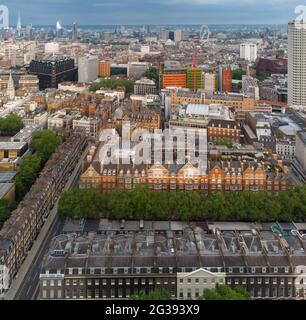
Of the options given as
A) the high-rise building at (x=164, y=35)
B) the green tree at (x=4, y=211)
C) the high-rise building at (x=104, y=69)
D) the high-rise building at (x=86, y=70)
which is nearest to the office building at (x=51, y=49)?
the high-rise building at (x=104, y=69)

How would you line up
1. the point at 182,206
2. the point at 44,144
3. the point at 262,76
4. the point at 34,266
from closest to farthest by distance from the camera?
the point at 34,266
the point at 182,206
the point at 44,144
the point at 262,76

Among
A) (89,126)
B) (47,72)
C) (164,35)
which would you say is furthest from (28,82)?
(164,35)

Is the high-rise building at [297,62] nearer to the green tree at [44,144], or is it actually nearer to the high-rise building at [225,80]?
the high-rise building at [225,80]

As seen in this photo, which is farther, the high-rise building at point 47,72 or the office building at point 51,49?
the office building at point 51,49

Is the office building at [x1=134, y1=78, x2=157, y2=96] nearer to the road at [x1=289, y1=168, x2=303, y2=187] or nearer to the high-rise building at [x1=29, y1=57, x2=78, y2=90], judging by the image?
the high-rise building at [x1=29, y1=57, x2=78, y2=90]

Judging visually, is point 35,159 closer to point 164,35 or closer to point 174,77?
point 174,77
